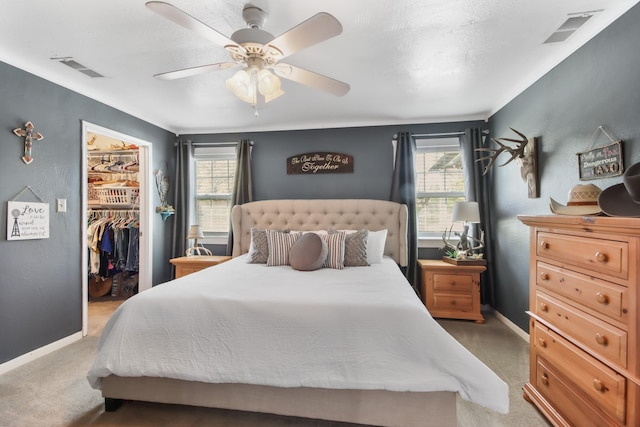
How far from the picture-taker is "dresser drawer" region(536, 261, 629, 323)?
1273 millimetres

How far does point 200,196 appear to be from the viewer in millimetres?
4438

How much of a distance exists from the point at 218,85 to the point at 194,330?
220cm

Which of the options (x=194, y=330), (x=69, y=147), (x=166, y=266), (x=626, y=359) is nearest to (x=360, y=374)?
(x=194, y=330)

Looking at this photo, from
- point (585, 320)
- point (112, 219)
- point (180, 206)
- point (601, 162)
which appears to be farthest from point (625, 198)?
point (112, 219)

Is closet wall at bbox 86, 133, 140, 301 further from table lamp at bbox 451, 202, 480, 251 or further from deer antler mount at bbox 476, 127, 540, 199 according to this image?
deer antler mount at bbox 476, 127, 540, 199

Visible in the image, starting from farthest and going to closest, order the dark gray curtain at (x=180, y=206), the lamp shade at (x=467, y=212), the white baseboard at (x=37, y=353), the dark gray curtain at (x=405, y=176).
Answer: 1. the dark gray curtain at (x=180, y=206)
2. the dark gray curtain at (x=405, y=176)
3. the lamp shade at (x=467, y=212)
4. the white baseboard at (x=37, y=353)

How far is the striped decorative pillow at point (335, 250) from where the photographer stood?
2.80 metres

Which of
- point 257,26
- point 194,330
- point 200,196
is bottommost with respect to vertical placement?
point 194,330

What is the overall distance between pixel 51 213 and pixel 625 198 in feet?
13.3

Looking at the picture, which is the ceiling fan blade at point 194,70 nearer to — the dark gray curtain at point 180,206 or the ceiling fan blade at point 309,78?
the ceiling fan blade at point 309,78

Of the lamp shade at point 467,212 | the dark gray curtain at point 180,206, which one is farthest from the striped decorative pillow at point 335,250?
the dark gray curtain at point 180,206

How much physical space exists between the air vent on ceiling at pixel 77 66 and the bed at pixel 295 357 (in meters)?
2.01

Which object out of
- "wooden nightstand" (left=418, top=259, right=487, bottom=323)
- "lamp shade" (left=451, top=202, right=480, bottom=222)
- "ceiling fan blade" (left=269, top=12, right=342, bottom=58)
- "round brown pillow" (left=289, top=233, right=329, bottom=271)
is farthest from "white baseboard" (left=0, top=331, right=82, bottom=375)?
"lamp shade" (left=451, top=202, right=480, bottom=222)

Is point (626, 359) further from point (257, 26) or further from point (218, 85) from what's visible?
point (218, 85)
